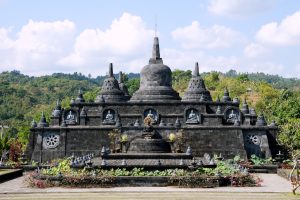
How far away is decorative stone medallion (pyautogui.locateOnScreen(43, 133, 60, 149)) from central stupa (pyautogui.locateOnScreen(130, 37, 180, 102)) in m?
9.28

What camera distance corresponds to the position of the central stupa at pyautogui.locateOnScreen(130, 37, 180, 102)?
55.7m

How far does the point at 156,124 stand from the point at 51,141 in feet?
31.3

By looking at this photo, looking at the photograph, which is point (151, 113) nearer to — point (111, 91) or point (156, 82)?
point (156, 82)

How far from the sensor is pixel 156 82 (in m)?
56.8

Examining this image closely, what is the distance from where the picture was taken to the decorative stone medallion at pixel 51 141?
164 feet

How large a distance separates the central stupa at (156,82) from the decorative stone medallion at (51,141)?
9.28 metres

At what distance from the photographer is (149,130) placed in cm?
4112

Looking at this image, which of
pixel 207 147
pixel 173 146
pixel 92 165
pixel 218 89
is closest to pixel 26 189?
pixel 92 165

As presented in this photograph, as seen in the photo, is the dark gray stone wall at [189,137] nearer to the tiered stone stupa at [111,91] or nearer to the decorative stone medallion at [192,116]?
the decorative stone medallion at [192,116]

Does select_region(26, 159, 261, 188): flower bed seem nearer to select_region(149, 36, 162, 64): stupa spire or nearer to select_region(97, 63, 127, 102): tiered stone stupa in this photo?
select_region(97, 63, 127, 102): tiered stone stupa

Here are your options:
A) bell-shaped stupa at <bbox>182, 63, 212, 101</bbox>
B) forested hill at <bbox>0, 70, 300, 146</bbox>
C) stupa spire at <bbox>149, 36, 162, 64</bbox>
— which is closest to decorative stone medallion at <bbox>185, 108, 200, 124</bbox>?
bell-shaped stupa at <bbox>182, 63, 212, 101</bbox>

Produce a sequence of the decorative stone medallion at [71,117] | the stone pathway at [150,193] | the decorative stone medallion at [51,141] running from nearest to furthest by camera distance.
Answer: the stone pathway at [150,193], the decorative stone medallion at [51,141], the decorative stone medallion at [71,117]

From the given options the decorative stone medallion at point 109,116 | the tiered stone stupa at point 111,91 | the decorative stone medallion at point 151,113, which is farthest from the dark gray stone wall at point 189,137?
the tiered stone stupa at point 111,91

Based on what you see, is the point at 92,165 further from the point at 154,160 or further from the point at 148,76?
the point at 148,76
